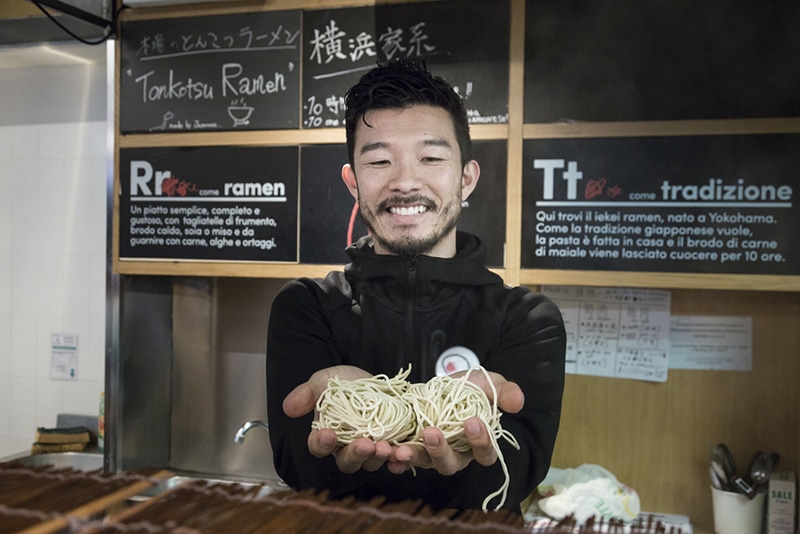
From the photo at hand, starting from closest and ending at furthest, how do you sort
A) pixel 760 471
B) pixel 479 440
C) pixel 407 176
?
pixel 479 440 < pixel 407 176 < pixel 760 471

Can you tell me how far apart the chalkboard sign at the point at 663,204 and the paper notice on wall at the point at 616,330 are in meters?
0.28

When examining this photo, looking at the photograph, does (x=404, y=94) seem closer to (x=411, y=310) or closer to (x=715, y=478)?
(x=411, y=310)

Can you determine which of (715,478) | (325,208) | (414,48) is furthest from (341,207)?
(715,478)

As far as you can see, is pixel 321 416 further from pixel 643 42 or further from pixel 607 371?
pixel 643 42

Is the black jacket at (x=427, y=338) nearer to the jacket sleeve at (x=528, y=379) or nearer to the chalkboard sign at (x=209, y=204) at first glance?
the jacket sleeve at (x=528, y=379)

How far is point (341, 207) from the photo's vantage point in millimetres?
2133

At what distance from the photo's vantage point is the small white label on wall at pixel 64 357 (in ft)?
9.55

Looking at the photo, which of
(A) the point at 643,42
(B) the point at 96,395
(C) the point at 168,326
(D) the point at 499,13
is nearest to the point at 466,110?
(D) the point at 499,13

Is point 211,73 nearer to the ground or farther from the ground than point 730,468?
farther from the ground

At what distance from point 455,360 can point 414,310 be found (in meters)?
0.17

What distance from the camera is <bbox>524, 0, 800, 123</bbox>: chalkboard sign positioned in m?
A: 1.88

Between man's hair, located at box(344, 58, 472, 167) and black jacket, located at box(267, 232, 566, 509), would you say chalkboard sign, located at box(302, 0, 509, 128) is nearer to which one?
man's hair, located at box(344, 58, 472, 167)

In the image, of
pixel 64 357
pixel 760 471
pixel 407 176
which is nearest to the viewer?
pixel 407 176

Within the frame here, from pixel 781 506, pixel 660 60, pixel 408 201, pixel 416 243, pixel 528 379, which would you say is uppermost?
pixel 660 60
